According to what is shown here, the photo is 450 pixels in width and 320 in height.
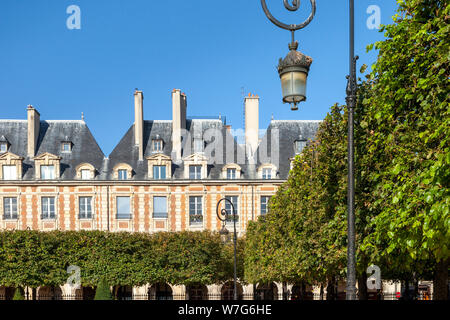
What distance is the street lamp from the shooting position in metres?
5.54

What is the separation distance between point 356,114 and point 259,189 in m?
20.1

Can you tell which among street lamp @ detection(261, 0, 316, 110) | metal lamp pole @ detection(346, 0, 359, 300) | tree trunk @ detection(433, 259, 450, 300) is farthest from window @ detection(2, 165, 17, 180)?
street lamp @ detection(261, 0, 316, 110)

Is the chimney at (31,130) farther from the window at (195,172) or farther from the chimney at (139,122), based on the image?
the window at (195,172)

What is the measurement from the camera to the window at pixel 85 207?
1128 inches

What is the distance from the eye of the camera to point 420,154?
7.46m

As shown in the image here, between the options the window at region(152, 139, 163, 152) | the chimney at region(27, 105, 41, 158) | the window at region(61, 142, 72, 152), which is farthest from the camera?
the window at region(152, 139, 163, 152)

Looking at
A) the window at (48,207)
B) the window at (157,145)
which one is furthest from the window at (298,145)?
the window at (48,207)

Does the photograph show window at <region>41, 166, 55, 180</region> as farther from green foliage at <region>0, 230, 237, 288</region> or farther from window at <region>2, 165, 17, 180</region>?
green foliage at <region>0, 230, 237, 288</region>

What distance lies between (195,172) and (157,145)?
11.0ft

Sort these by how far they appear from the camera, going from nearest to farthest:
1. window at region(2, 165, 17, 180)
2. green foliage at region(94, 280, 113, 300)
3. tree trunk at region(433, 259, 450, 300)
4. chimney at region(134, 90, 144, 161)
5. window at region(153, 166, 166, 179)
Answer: tree trunk at region(433, 259, 450, 300)
green foliage at region(94, 280, 113, 300)
window at region(2, 165, 17, 180)
window at region(153, 166, 166, 179)
chimney at region(134, 90, 144, 161)

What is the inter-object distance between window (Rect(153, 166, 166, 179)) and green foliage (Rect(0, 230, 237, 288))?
507 cm

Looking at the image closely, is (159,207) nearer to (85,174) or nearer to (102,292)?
(85,174)

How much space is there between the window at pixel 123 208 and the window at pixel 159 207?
157 centimetres

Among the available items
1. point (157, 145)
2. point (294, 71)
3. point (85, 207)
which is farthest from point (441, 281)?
point (157, 145)
